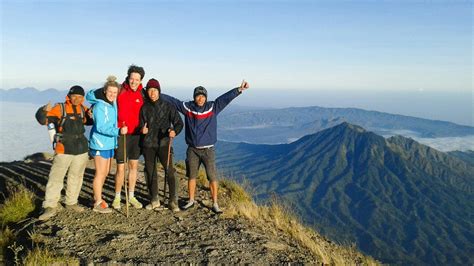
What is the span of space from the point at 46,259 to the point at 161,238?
187cm

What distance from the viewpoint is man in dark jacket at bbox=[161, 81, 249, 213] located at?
7.35m

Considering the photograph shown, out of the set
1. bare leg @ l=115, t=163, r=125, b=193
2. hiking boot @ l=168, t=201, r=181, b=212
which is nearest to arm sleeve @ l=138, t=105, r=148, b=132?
bare leg @ l=115, t=163, r=125, b=193

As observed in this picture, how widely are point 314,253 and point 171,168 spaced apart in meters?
3.24

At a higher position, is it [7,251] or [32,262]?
[32,262]

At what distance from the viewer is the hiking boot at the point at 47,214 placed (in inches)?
258

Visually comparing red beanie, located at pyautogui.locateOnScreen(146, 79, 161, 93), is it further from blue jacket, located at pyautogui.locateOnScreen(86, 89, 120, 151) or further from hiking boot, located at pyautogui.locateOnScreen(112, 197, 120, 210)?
hiking boot, located at pyautogui.locateOnScreen(112, 197, 120, 210)

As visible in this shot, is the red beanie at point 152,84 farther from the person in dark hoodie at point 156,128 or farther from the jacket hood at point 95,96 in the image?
the jacket hood at point 95,96

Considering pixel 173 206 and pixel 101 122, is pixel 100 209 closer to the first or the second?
pixel 173 206

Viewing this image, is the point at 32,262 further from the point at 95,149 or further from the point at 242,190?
the point at 242,190

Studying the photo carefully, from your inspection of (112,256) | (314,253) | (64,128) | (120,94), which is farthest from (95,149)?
(314,253)

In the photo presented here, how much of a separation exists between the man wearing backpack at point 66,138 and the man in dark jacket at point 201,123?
1597 mm

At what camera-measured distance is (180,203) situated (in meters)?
8.41

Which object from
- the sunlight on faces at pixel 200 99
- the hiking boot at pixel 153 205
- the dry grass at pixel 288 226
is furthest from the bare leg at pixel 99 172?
the dry grass at pixel 288 226

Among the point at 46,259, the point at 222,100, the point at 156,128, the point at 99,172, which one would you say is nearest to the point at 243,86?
the point at 222,100
